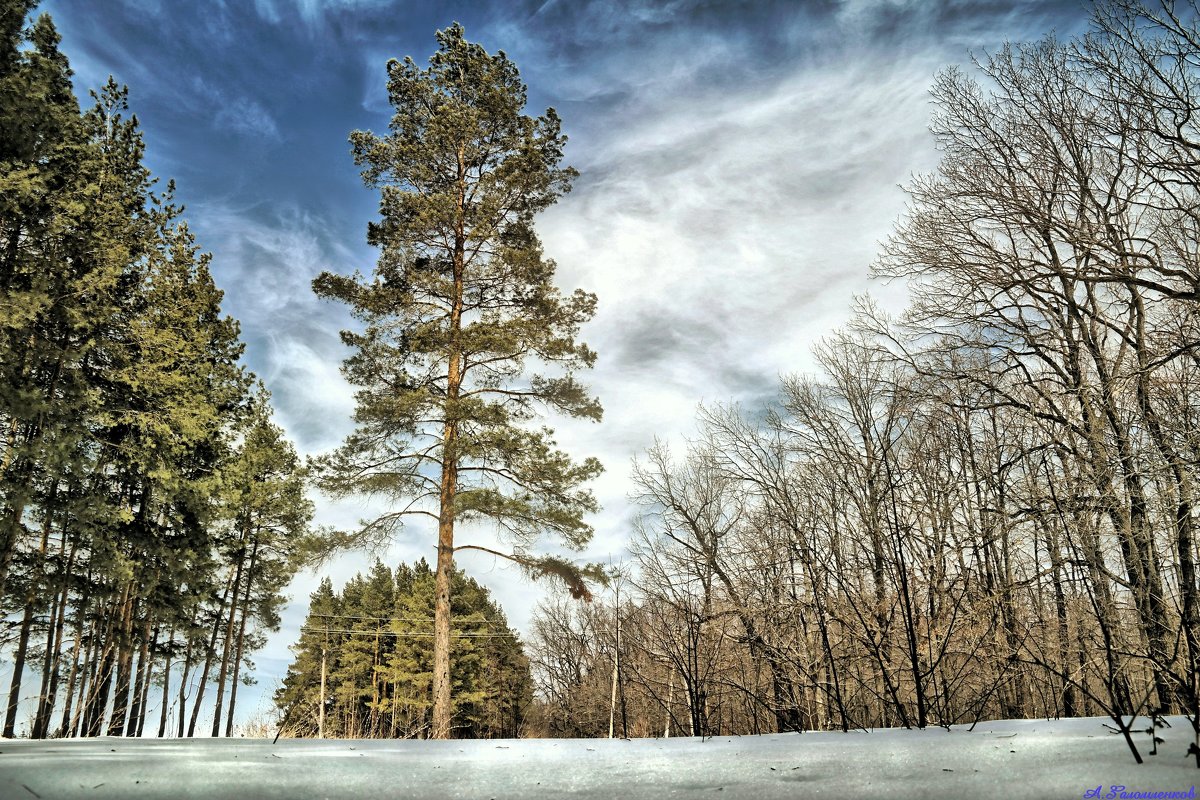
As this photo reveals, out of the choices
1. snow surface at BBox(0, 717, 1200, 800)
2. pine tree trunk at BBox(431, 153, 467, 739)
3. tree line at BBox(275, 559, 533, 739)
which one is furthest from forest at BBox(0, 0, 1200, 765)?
tree line at BBox(275, 559, 533, 739)

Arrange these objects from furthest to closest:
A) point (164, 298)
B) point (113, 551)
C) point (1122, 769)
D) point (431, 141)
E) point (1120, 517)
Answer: point (164, 298)
point (431, 141)
point (113, 551)
point (1120, 517)
point (1122, 769)

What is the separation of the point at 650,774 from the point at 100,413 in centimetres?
1429

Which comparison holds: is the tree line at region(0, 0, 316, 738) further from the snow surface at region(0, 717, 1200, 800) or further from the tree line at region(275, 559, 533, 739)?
the tree line at region(275, 559, 533, 739)

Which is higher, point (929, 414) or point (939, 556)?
point (929, 414)

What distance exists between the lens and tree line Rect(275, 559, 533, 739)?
33.2 metres

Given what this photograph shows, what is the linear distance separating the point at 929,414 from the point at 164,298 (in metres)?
16.2

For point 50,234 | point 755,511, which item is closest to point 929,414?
point 755,511

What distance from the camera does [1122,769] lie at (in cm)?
196

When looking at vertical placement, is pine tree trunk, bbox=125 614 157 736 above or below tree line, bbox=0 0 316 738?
below

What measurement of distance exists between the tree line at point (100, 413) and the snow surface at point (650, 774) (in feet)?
25.0

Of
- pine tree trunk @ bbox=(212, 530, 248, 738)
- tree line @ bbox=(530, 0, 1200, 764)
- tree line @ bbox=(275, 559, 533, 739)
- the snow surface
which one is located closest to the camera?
the snow surface

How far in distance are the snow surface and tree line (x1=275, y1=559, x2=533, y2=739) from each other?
30051 millimetres

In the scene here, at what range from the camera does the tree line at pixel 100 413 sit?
37.1 ft

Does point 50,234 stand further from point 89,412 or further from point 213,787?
point 213,787
